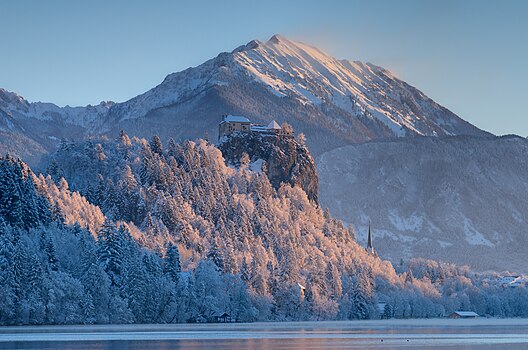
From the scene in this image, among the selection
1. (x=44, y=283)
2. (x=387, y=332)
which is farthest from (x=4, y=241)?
(x=387, y=332)

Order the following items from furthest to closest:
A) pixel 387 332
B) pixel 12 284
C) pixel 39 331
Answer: pixel 387 332
pixel 12 284
pixel 39 331

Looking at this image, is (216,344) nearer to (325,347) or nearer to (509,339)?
(325,347)

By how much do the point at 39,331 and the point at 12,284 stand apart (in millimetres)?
17988

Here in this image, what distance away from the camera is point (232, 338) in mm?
162500

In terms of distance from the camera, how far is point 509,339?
572ft

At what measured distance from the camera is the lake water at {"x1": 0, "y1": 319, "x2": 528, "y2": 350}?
14100cm

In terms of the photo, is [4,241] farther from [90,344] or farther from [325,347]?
[325,347]

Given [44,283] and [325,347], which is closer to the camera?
[325,347]

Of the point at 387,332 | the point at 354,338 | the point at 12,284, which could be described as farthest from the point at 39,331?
the point at 387,332

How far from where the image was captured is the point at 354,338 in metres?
167

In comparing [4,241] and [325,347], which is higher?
[4,241]

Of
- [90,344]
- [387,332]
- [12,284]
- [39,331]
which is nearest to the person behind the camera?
[90,344]

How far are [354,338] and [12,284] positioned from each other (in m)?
54.7

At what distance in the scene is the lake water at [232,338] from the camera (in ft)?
463
